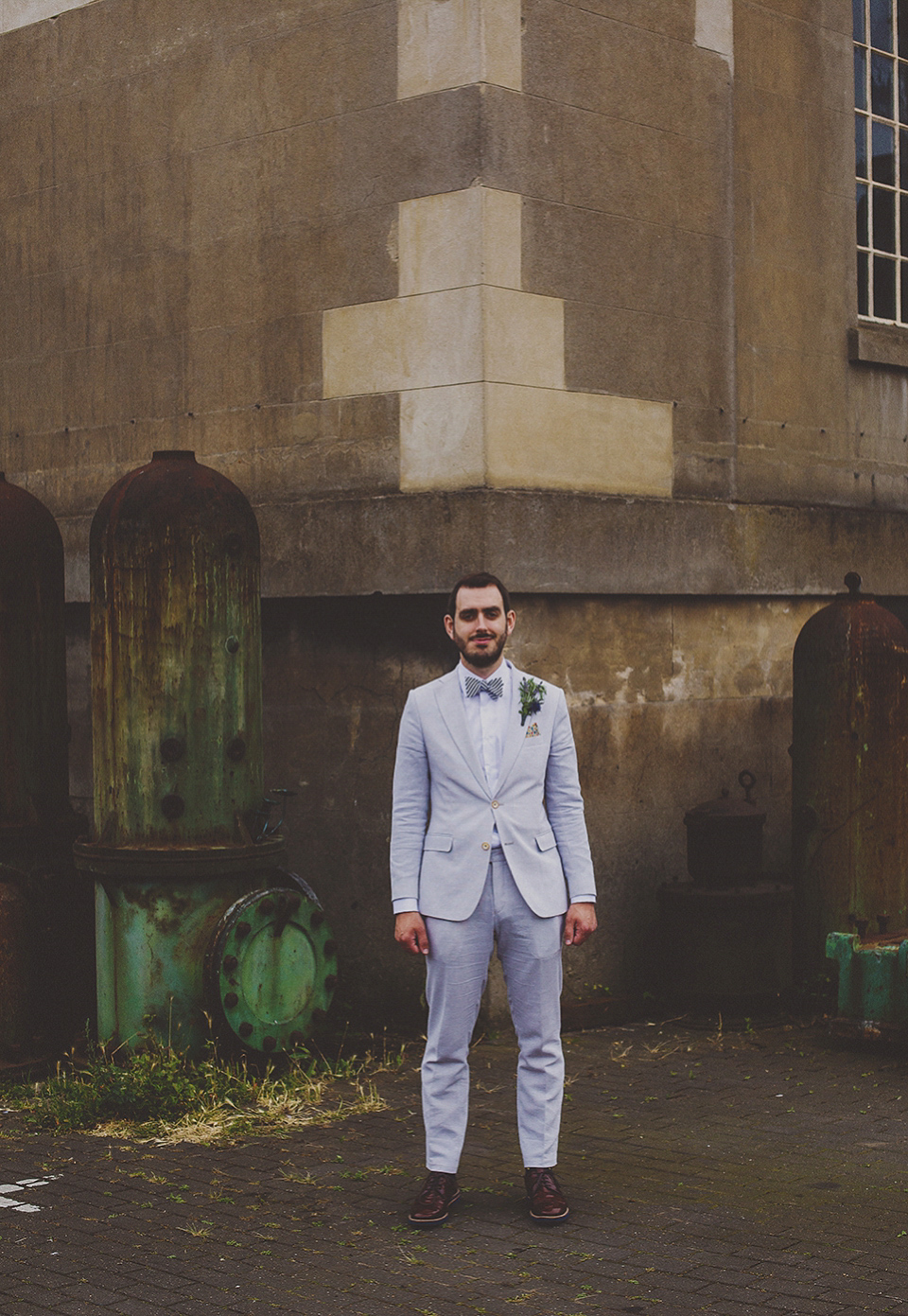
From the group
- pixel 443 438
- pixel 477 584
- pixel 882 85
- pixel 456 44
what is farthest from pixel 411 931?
pixel 882 85

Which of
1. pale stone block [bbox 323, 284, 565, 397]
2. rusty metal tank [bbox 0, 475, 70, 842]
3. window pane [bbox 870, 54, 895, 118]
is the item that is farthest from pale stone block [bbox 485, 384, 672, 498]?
window pane [bbox 870, 54, 895, 118]

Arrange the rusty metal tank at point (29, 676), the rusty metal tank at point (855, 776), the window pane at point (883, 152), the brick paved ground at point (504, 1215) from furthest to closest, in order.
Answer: the window pane at point (883, 152), the rusty metal tank at point (855, 776), the rusty metal tank at point (29, 676), the brick paved ground at point (504, 1215)

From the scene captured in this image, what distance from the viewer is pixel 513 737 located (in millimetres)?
5348

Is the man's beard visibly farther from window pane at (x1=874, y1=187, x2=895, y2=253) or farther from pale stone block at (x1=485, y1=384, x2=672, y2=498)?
window pane at (x1=874, y1=187, x2=895, y2=253)

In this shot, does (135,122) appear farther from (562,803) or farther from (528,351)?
(562,803)

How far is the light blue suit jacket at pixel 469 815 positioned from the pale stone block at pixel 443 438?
240cm

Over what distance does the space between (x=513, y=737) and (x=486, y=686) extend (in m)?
0.18

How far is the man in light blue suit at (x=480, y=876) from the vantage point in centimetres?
522

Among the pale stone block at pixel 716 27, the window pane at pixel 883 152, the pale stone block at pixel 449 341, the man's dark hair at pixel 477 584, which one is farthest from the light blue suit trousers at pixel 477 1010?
the window pane at pixel 883 152

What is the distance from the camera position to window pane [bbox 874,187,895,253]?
10.1 metres

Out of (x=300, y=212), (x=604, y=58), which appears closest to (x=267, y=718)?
(x=300, y=212)

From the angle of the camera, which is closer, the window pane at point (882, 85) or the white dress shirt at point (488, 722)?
the white dress shirt at point (488, 722)

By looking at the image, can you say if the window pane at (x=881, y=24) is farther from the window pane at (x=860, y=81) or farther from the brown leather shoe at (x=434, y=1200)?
the brown leather shoe at (x=434, y=1200)

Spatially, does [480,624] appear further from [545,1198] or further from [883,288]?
[883,288]
